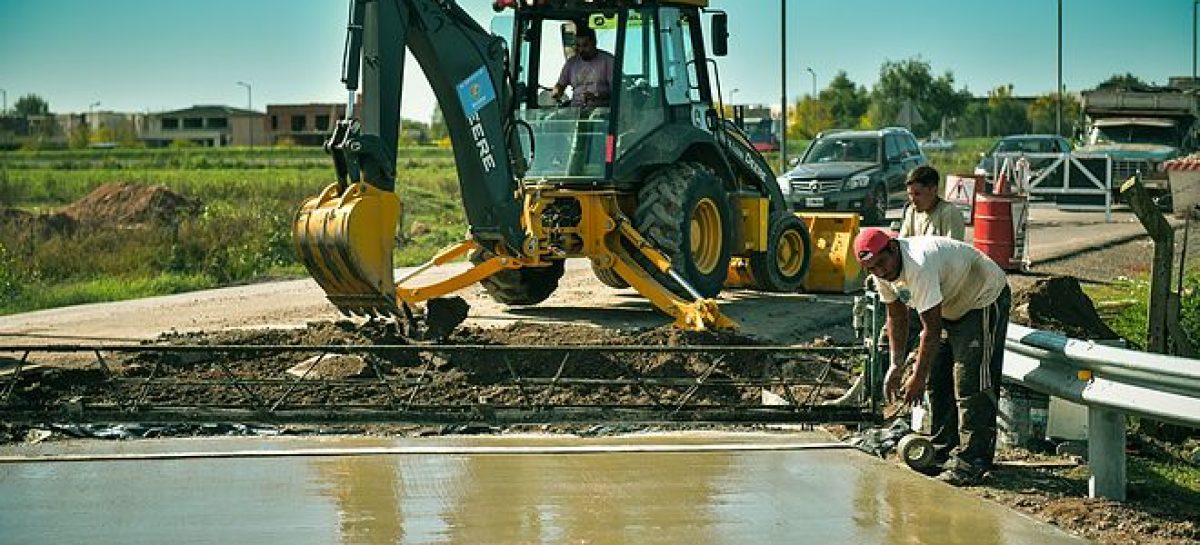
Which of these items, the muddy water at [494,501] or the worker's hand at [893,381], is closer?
the muddy water at [494,501]

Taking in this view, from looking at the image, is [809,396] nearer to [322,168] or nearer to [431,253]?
[431,253]

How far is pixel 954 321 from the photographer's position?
942 cm

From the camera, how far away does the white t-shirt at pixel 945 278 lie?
9000mm

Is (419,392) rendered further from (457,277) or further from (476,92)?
(457,277)

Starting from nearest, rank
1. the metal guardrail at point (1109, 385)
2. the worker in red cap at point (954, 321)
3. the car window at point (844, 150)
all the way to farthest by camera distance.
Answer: the metal guardrail at point (1109, 385) < the worker in red cap at point (954, 321) < the car window at point (844, 150)

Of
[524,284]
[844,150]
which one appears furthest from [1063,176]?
[524,284]

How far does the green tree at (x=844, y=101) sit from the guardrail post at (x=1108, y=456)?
9511 cm

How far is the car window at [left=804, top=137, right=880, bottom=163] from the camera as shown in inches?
1368

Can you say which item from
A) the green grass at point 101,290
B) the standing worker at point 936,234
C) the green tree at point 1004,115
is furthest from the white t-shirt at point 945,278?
the green tree at point 1004,115

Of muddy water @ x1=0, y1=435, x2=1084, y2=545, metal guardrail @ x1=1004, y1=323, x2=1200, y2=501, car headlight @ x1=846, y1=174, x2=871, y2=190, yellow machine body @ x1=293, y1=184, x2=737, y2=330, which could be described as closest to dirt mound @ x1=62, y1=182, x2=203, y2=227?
car headlight @ x1=846, y1=174, x2=871, y2=190

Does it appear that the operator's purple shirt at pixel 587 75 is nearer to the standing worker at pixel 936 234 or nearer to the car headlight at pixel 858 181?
the standing worker at pixel 936 234

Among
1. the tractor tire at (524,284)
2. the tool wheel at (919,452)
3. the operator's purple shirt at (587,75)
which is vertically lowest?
the tool wheel at (919,452)

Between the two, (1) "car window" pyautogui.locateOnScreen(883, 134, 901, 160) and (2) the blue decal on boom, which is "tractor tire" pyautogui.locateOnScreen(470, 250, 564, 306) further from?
(1) "car window" pyautogui.locateOnScreen(883, 134, 901, 160)

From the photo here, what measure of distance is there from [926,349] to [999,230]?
14.7 m
